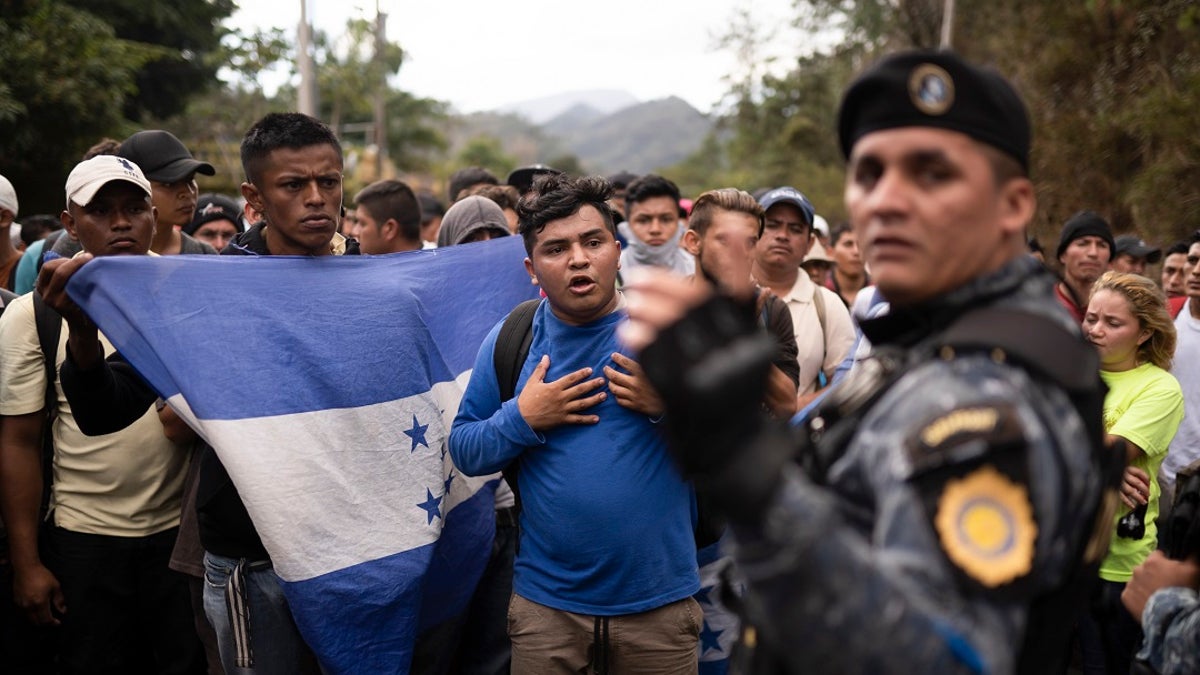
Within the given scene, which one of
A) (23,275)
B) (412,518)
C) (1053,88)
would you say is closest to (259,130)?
(412,518)

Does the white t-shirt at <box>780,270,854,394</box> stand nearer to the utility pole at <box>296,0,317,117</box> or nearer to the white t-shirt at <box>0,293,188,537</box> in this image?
the white t-shirt at <box>0,293,188,537</box>

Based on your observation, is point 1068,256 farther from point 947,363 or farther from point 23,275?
point 23,275

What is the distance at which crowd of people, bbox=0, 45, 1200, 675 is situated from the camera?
50.8 inches

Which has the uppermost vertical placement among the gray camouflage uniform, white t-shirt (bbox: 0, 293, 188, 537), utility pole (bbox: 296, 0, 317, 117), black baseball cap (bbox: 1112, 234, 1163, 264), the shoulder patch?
utility pole (bbox: 296, 0, 317, 117)

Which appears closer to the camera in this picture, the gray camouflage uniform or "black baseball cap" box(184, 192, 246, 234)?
the gray camouflage uniform

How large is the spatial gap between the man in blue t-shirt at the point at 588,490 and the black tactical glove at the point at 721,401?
163 cm

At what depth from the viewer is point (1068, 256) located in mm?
6746

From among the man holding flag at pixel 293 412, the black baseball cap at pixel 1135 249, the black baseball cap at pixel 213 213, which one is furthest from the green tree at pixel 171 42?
the man holding flag at pixel 293 412

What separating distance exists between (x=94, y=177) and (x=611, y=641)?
2.56 m

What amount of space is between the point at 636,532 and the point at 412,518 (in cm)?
90

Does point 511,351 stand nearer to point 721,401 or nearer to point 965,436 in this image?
point 721,401

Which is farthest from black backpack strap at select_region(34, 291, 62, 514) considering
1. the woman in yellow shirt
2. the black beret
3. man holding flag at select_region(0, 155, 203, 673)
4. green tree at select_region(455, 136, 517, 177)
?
green tree at select_region(455, 136, 517, 177)

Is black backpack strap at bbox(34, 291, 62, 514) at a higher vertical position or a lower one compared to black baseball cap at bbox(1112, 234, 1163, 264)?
lower

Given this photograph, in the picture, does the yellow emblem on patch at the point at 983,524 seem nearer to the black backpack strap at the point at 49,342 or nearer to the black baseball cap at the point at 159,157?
the black backpack strap at the point at 49,342
